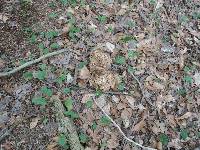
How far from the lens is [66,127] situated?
443 cm

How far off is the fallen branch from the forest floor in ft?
0.25

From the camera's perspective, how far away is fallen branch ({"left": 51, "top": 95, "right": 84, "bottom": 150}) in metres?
4.30

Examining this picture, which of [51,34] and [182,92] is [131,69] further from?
[51,34]

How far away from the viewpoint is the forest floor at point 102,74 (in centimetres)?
455

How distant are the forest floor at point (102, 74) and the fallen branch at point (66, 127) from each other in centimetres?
8

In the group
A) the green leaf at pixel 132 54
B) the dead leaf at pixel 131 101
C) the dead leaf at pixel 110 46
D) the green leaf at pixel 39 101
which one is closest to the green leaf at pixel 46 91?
the green leaf at pixel 39 101

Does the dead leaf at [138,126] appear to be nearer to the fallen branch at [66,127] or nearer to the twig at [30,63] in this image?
the fallen branch at [66,127]

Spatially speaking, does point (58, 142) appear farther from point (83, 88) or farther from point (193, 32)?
point (193, 32)

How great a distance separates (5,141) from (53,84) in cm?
115

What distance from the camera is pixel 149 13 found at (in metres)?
6.19

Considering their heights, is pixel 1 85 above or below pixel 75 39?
below

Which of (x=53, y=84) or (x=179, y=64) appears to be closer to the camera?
(x=53, y=84)

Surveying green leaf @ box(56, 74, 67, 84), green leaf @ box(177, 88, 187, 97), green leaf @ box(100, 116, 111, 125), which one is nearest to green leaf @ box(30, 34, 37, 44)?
green leaf @ box(56, 74, 67, 84)

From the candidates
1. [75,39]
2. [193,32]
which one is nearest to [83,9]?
[75,39]
